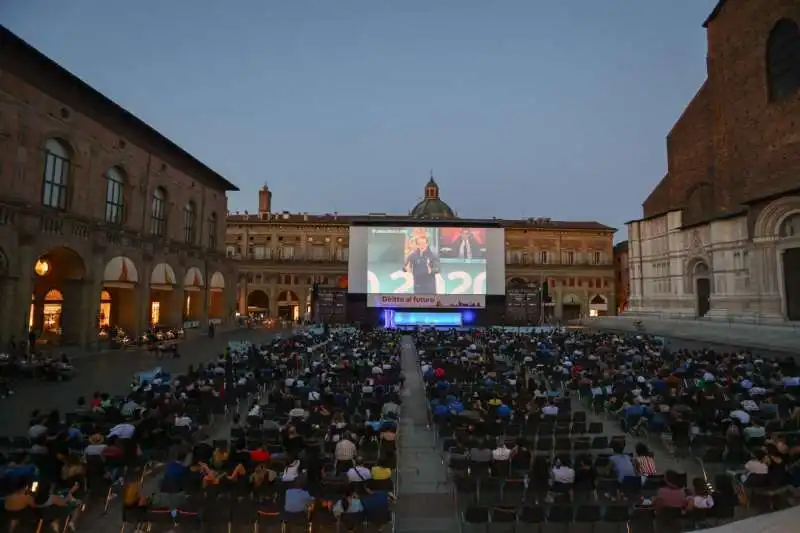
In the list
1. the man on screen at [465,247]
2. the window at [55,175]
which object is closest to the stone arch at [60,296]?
the window at [55,175]

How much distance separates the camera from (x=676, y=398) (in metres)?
11.9

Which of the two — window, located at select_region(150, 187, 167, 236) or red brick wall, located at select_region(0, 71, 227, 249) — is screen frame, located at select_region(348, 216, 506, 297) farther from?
window, located at select_region(150, 187, 167, 236)

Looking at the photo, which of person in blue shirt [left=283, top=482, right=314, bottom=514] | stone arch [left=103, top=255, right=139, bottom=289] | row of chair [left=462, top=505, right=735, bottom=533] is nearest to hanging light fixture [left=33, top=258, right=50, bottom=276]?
stone arch [left=103, top=255, right=139, bottom=289]

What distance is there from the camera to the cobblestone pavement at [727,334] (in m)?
23.0

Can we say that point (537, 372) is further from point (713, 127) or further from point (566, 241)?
point (566, 241)

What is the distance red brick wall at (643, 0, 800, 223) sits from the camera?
95.1 feet

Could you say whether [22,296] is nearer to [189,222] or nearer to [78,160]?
[78,160]

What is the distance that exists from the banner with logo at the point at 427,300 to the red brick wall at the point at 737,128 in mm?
18753

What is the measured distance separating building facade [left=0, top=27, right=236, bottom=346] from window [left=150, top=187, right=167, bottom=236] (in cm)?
8

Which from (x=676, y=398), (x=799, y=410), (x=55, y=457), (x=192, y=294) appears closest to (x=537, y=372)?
(x=676, y=398)

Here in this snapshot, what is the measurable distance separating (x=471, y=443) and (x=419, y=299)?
105ft

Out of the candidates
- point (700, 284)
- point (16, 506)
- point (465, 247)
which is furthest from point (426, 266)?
point (16, 506)

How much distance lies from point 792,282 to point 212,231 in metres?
42.7

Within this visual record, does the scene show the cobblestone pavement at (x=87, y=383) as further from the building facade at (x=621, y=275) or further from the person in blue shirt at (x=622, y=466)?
the building facade at (x=621, y=275)
